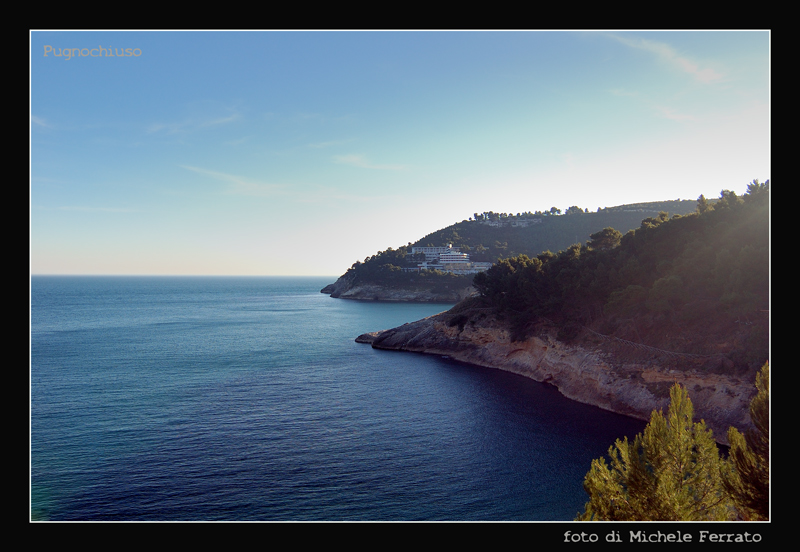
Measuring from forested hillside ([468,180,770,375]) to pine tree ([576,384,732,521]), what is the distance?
2171cm

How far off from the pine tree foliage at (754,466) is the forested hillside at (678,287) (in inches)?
826

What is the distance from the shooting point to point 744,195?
33781 mm

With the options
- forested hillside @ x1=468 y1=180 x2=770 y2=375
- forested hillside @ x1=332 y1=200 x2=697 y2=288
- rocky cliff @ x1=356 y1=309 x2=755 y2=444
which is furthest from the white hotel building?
forested hillside @ x1=468 y1=180 x2=770 y2=375

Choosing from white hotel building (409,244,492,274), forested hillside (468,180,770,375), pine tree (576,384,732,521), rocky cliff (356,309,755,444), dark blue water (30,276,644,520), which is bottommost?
dark blue water (30,276,644,520)

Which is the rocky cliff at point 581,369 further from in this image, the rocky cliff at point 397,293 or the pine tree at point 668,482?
the rocky cliff at point 397,293

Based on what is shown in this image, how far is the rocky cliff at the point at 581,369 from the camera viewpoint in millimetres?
28609

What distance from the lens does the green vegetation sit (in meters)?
10.9

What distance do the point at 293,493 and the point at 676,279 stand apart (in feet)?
102

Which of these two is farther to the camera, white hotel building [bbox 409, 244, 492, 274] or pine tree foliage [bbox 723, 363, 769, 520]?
white hotel building [bbox 409, 244, 492, 274]

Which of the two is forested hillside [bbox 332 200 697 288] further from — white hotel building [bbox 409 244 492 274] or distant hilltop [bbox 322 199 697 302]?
white hotel building [bbox 409 244 492 274]

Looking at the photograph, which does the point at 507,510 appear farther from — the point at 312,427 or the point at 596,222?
the point at 596,222

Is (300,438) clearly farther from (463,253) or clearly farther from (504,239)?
(504,239)

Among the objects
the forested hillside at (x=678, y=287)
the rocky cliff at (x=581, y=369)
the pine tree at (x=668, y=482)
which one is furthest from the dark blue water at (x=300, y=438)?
the pine tree at (x=668, y=482)
